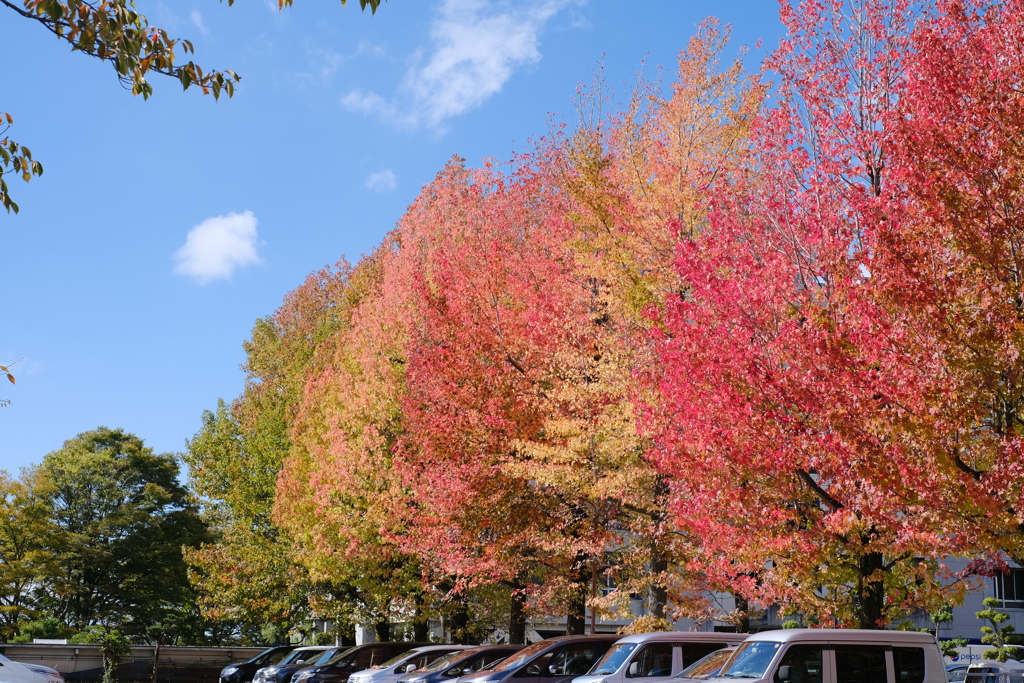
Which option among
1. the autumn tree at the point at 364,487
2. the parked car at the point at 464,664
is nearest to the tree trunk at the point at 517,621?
the autumn tree at the point at 364,487

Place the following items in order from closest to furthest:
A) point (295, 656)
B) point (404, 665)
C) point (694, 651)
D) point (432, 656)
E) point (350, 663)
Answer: point (694, 651)
point (404, 665)
point (432, 656)
point (350, 663)
point (295, 656)

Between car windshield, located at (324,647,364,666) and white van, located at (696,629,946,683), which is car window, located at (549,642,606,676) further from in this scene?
car windshield, located at (324,647,364,666)

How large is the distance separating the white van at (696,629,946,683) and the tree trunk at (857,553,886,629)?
302cm

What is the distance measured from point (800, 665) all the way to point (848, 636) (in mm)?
831

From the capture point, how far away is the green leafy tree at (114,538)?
52.5m

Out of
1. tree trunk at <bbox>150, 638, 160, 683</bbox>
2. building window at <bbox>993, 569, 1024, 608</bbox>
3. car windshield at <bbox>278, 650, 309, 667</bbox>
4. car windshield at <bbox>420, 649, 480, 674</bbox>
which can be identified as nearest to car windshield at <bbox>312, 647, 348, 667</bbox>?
car windshield at <bbox>278, 650, 309, 667</bbox>

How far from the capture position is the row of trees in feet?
41.9

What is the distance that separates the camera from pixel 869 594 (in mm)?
17062

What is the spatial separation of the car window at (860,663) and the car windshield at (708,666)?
159 cm

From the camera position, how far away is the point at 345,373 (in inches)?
1278

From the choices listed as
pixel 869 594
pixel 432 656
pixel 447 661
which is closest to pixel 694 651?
pixel 869 594

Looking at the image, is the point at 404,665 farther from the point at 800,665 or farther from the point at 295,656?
the point at 800,665

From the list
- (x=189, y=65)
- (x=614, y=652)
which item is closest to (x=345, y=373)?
(x=614, y=652)

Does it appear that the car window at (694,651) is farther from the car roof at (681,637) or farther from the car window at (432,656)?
the car window at (432,656)
